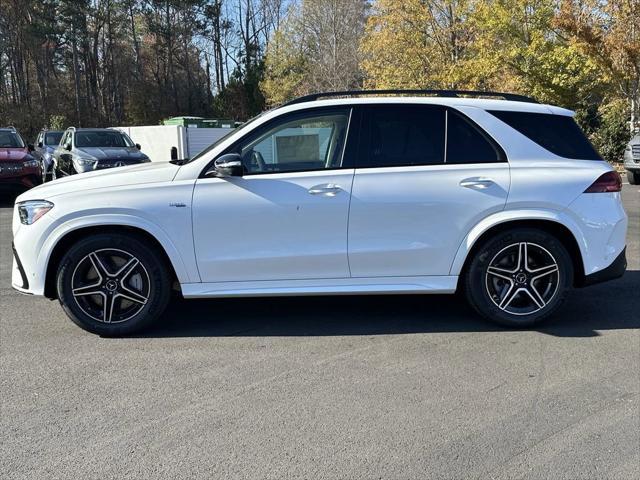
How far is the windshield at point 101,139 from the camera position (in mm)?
15375

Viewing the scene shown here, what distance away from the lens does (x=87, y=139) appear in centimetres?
1551

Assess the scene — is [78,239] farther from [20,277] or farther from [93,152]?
[93,152]

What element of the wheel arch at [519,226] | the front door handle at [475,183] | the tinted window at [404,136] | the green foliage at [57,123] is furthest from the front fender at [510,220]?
the green foliage at [57,123]

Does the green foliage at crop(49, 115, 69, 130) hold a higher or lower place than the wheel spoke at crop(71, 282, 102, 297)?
higher

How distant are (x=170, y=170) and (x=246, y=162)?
598 mm

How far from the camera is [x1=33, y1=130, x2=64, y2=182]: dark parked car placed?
17375 mm

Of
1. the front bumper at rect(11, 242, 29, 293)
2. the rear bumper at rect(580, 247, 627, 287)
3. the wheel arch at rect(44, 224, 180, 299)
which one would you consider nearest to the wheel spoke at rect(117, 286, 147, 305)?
the wheel arch at rect(44, 224, 180, 299)

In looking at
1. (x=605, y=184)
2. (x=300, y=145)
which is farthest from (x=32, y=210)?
(x=605, y=184)

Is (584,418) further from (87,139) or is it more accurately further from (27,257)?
(87,139)

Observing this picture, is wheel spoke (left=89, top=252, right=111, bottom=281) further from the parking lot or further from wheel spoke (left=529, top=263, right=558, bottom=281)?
wheel spoke (left=529, top=263, right=558, bottom=281)

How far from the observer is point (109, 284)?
4656mm

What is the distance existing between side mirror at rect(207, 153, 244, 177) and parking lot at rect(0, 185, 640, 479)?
1.28 meters

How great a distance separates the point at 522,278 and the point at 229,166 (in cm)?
248

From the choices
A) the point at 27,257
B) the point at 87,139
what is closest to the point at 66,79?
the point at 87,139
